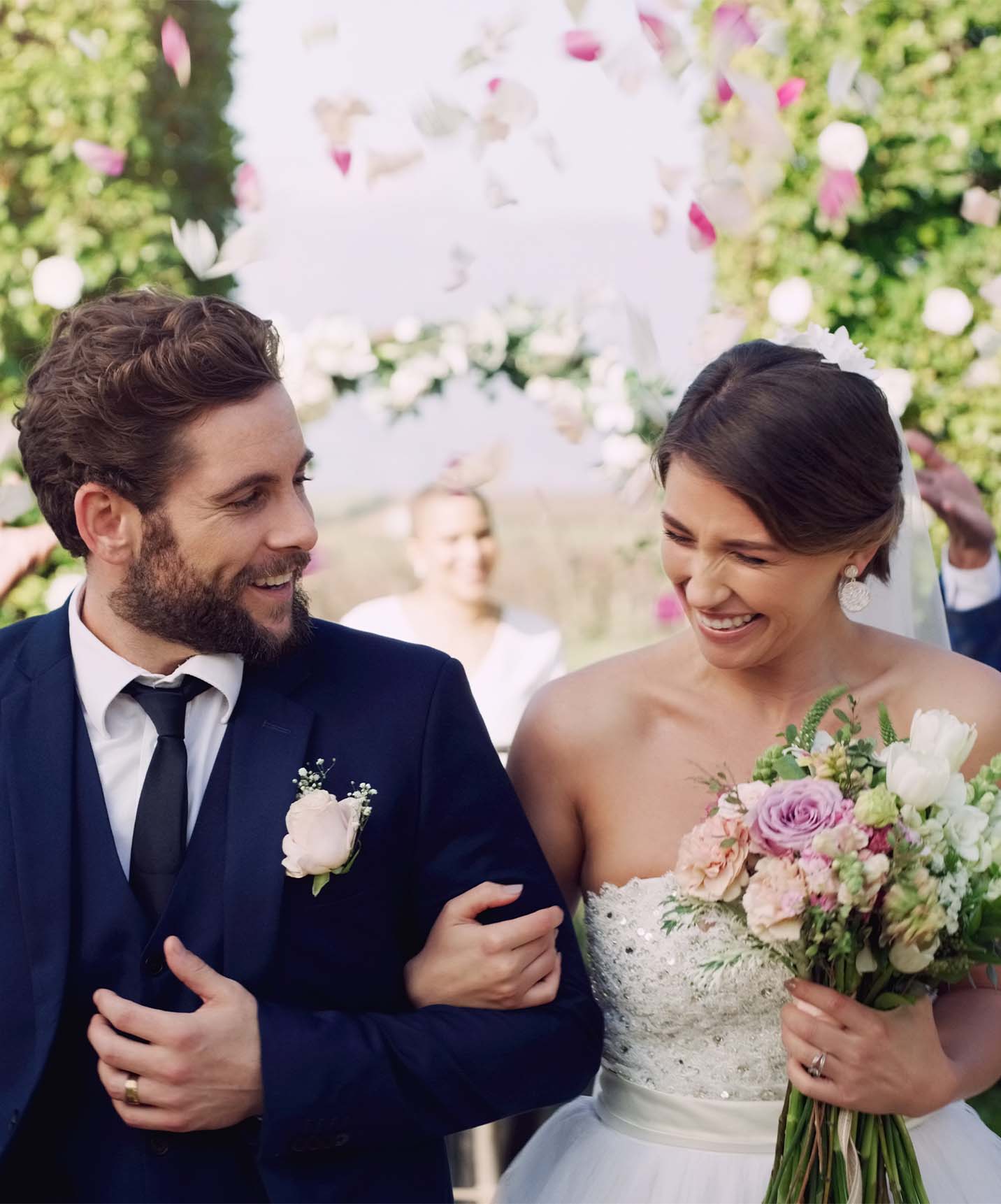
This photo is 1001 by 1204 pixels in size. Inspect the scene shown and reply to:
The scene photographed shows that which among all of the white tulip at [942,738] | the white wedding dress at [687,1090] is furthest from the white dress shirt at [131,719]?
the white tulip at [942,738]

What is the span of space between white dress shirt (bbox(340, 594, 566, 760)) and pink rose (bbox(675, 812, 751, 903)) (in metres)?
3.77

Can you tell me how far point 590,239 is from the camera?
5.82 metres

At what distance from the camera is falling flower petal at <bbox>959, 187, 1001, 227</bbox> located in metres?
5.91

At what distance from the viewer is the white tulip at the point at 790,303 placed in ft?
18.6

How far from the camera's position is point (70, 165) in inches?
248

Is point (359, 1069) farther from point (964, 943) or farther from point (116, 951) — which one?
point (964, 943)

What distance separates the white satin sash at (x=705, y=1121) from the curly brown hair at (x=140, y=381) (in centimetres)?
139

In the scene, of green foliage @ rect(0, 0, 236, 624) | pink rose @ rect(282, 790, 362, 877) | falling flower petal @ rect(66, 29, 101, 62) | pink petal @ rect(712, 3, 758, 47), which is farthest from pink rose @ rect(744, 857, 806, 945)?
falling flower petal @ rect(66, 29, 101, 62)

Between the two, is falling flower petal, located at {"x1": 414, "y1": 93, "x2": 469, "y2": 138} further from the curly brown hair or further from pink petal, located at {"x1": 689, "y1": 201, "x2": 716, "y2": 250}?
the curly brown hair

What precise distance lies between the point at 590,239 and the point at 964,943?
13.8ft

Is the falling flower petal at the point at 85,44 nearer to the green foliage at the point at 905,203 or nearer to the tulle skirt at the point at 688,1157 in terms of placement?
the green foliage at the point at 905,203

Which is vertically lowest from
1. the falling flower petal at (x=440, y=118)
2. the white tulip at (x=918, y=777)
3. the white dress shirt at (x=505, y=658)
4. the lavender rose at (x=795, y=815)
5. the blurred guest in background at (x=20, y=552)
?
the white dress shirt at (x=505, y=658)

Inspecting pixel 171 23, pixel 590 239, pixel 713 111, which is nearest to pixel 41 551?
pixel 171 23

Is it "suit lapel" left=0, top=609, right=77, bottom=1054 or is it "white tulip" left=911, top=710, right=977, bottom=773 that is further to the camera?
"suit lapel" left=0, top=609, right=77, bottom=1054
